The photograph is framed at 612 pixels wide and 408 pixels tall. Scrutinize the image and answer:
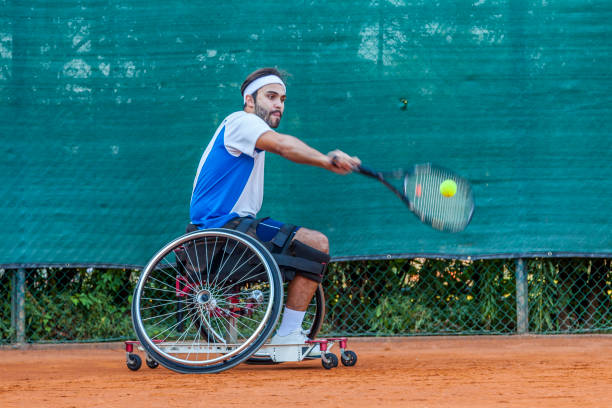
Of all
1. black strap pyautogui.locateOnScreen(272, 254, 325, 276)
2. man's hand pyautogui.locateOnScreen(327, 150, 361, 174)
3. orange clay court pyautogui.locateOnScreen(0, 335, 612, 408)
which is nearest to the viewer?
orange clay court pyautogui.locateOnScreen(0, 335, 612, 408)

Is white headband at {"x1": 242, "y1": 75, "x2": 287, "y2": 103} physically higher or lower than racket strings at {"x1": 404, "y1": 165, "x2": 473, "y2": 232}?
higher

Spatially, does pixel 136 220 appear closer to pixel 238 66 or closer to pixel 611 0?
pixel 238 66

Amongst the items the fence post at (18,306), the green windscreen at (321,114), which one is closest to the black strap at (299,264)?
the green windscreen at (321,114)

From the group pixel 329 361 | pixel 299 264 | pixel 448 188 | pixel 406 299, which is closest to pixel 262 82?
pixel 299 264

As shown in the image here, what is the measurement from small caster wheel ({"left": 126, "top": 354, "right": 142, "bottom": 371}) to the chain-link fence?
1183 millimetres

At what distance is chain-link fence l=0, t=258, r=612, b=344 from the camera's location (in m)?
5.08

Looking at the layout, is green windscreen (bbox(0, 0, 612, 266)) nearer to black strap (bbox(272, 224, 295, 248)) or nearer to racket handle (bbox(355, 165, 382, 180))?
black strap (bbox(272, 224, 295, 248))

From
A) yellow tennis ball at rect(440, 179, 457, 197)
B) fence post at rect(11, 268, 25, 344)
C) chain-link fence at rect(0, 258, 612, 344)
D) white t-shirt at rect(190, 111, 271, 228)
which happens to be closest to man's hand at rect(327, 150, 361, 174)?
white t-shirt at rect(190, 111, 271, 228)

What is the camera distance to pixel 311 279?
148 inches

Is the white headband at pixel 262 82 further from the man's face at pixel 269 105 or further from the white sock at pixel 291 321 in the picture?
the white sock at pixel 291 321

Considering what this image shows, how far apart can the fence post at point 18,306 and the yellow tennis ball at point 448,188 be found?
8.78 feet

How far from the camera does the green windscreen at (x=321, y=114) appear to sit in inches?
194

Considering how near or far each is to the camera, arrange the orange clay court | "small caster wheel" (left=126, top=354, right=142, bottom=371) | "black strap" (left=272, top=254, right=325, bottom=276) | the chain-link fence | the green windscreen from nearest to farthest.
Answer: the orange clay court
"black strap" (left=272, top=254, right=325, bottom=276)
"small caster wheel" (left=126, top=354, right=142, bottom=371)
the green windscreen
the chain-link fence

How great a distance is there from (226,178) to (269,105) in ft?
1.47
